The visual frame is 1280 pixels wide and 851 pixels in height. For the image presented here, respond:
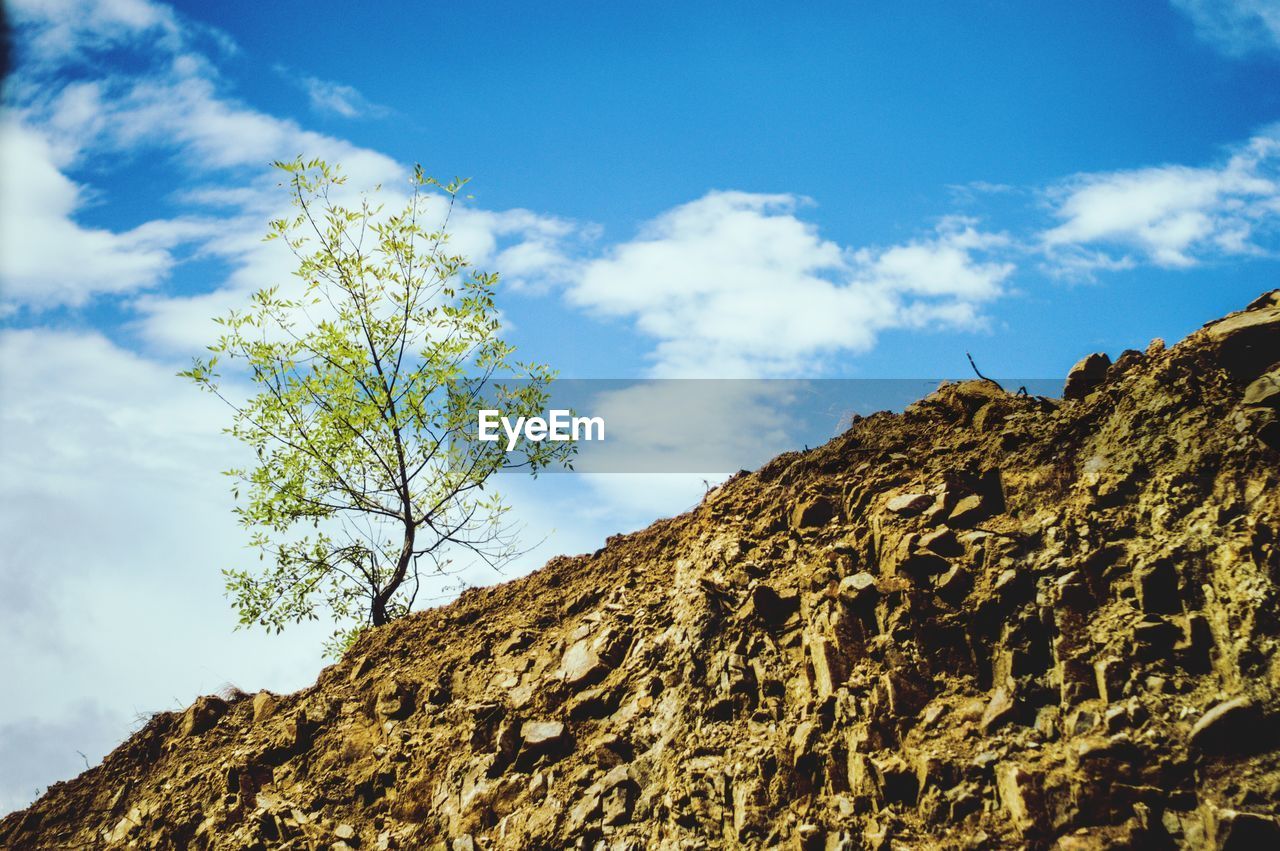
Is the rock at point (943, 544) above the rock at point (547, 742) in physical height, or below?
above

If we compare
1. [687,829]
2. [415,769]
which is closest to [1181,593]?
[687,829]

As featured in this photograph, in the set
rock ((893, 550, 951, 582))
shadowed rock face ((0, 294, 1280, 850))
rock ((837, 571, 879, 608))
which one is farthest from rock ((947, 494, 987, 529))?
rock ((837, 571, 879, 608))

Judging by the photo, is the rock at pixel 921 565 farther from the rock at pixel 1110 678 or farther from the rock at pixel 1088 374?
the rock at pixel 1088 374

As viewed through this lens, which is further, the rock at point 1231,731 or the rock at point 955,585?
the rock at point 955,585

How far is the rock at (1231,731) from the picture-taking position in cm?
778

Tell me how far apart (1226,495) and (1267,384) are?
53.2 inches

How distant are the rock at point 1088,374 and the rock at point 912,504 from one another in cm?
225

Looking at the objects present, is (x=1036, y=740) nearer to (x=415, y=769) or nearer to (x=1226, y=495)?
(x=1226, y=495)

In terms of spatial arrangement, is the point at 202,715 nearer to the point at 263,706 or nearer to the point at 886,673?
the point at 263,706

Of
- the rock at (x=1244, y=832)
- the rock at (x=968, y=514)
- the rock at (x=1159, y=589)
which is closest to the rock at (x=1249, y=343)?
the rock at (x=1159, y=589)

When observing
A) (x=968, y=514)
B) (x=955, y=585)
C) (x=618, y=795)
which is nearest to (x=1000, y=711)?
(x=955, y=585)

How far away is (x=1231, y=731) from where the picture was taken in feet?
25.7

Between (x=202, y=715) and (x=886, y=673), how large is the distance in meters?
11.0

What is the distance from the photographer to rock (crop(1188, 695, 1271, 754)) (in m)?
7.78
